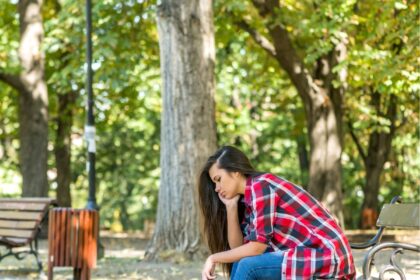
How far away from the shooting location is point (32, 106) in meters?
22.7

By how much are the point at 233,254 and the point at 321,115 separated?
1732 centimetres

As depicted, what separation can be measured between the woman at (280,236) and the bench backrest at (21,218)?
7.49 m

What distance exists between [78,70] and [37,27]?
2.58 meters

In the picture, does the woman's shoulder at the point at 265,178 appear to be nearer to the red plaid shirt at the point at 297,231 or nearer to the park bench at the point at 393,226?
the red plaid shirt at the point at 297,231

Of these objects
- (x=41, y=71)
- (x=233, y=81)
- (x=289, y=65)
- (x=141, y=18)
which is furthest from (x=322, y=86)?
(x=233, y=81)

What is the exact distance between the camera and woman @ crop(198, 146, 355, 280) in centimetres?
506

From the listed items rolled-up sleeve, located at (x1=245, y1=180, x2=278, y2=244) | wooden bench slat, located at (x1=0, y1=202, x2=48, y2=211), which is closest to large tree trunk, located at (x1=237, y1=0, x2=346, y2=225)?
A: wooden bench slat, located at (x1=0, y1=202, x2=48, y2=211)

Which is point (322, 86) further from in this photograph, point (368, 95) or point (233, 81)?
point (233, 81)

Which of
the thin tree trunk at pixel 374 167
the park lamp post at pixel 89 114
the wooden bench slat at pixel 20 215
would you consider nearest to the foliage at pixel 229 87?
the thin tree trunk at pixel 374 167

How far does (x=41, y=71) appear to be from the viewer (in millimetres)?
22875

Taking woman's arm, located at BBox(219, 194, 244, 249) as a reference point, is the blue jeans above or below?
below

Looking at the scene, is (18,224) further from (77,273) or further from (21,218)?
(77,273)

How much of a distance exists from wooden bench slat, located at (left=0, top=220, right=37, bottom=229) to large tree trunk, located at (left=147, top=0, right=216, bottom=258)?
187 cm

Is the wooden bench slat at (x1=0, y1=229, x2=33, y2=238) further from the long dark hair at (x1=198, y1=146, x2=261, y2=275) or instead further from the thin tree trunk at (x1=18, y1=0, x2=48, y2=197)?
the thin tree trunk at (x1=18, y1=0, x2=48, y2=197)
